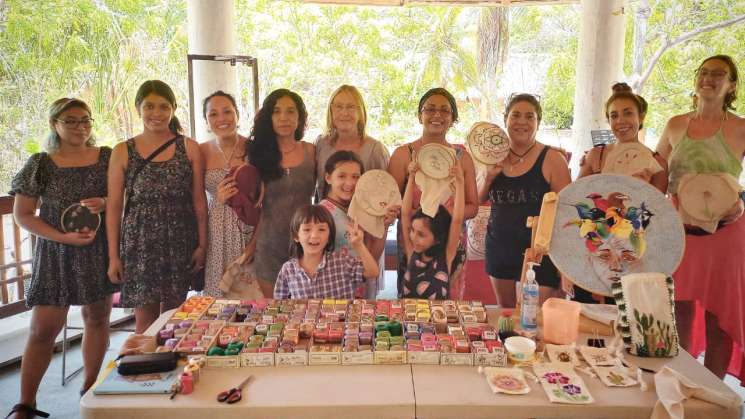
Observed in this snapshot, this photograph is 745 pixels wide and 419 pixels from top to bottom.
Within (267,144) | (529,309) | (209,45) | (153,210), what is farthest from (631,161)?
(209,45)

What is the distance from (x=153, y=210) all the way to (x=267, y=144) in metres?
0.64

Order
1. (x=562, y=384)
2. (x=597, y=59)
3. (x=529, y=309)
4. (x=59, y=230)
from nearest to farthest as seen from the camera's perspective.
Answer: (x=562, y=384) → (x=529, y=309) → (x=59, y=230) → (x=597, y=59)

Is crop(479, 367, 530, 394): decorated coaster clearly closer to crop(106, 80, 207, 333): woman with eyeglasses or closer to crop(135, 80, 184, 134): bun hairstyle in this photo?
crop(106, 80, 207, 333): woman with eyeglasses

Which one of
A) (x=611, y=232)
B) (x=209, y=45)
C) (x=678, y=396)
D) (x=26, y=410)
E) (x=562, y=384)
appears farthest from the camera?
(x=209, y=45)

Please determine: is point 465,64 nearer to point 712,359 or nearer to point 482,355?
point 712,359

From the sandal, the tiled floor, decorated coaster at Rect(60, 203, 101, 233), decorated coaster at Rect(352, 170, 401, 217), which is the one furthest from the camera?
the tiled floor

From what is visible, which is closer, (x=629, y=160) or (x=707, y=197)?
(x=707, y=197)

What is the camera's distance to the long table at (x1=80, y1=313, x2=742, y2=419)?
57.7 inches

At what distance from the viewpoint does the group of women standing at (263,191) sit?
8.57 ft

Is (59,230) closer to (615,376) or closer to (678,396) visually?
(615,376)

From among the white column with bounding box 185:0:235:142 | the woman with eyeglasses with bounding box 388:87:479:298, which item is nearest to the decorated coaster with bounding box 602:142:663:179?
the woman with eyeglasses with bounding box 388:87:479:298

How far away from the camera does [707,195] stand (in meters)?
2.43

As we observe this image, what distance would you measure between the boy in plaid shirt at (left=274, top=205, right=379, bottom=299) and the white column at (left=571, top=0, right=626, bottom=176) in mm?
3561

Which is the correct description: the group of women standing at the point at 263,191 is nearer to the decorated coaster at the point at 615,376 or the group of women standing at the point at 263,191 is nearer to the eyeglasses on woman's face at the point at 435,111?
the eyeglasses on woman's face at the point at 435,111
